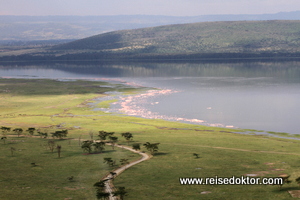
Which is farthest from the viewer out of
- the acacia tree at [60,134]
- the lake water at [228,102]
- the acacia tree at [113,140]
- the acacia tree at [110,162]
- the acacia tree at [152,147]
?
the lake water at [228,102]

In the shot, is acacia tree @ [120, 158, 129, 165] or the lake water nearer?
acacia tree @ [120, 158, 129, 165]

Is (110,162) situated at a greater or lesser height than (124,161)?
greater

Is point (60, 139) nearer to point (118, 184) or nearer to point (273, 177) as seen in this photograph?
point (118, 184)

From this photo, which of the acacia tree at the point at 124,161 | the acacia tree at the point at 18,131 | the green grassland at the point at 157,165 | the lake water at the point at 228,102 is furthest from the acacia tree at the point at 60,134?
the lake water at the point at 228,102

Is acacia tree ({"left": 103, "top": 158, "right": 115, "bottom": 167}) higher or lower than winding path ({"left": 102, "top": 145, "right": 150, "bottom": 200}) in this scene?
higher

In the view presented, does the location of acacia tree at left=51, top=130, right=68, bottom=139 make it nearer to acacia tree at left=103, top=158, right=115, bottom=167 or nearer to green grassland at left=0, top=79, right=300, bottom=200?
green grassland at left=0, top=79, right=300, bottom=200

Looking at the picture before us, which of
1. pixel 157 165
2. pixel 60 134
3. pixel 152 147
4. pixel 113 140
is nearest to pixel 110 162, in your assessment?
pixel 157 165

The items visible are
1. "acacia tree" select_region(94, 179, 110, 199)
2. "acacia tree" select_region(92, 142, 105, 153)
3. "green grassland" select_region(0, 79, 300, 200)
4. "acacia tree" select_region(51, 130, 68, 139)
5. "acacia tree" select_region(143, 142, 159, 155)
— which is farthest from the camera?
"acacia tree" select_region(51, 130, 68, 139)

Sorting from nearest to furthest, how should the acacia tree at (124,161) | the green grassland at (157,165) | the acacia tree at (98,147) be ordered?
the green grassland at (157,165)
the acacia tree at (124,161)
the acacia tree at (98,147)

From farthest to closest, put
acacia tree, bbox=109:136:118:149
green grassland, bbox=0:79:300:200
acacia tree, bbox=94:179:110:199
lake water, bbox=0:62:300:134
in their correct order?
lake water, bbox=0:62:300:134
acacia tree, bbox=109:136:118:149
green grassland, bbox=0:79:300:200
acacia tree, bbox=94:179:110:199

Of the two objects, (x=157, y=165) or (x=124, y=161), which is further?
(x=124, y=161)

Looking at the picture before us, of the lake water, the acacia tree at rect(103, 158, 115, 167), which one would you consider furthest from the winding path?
the lake water

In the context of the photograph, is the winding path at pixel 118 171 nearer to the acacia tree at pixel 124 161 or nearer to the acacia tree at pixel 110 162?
the acacia tree at pixel 124 161

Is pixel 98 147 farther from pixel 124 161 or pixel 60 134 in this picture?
pixel 60 134
